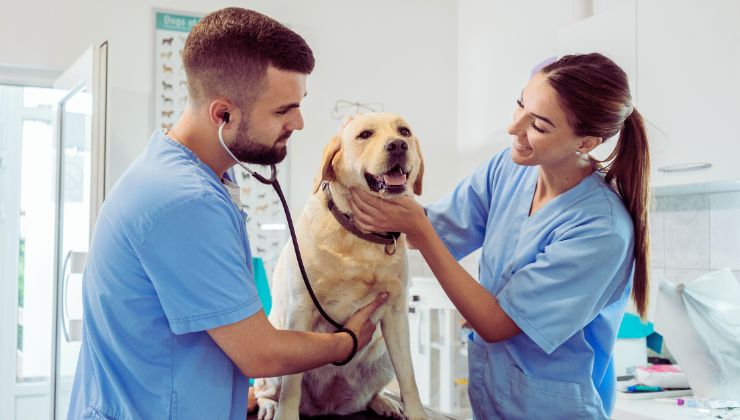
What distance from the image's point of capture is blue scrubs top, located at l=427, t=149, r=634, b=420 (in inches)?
49.2

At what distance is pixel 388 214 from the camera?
1.28 metres

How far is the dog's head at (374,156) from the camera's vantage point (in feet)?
4.39

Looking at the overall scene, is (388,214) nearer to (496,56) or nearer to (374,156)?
(374,156)

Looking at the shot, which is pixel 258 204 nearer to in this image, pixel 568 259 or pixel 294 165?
pixel 294 165

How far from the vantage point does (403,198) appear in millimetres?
1318

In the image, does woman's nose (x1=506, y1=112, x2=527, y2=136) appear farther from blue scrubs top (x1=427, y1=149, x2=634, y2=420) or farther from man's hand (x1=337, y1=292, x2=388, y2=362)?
man's hand (x1=337, y1=292, x2=388, y2=362)

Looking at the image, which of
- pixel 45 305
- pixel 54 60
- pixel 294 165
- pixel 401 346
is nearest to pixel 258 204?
pixel 294 165

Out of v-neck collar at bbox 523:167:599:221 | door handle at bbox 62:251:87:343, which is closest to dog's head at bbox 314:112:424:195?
v-neck collar at bbox 523:167:599:221

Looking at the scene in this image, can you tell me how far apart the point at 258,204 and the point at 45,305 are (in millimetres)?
1895

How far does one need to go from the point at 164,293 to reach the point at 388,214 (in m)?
0.49

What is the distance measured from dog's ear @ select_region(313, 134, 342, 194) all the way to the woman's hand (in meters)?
0.09

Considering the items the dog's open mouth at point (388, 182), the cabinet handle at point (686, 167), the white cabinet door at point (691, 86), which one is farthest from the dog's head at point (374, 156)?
the cabinet handle at point (686, 167)

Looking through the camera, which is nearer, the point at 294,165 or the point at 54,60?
the point at 54,60

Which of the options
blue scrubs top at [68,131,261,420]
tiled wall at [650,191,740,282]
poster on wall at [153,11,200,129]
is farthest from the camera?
poster on wall at [153,11,200,129]
